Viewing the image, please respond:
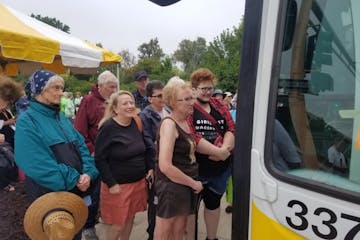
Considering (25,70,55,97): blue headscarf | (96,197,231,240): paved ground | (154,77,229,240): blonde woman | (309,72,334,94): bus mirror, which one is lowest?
(96,197,231,240): paved ground

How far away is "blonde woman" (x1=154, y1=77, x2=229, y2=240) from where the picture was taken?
2309 millimetres

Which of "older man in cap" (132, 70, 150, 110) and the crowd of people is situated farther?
"older man in cap" (132, 70, 150, 110)

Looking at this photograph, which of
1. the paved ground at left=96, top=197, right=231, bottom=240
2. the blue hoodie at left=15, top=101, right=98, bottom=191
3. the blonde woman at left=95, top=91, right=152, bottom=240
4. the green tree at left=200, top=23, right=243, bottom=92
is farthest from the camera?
the green tree at left=200, top=23, right=243, bottom=92

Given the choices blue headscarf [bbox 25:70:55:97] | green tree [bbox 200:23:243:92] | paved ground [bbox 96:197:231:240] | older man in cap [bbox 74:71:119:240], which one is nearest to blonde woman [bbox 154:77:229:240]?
blue headscarf [bbox 25:70:55:97]

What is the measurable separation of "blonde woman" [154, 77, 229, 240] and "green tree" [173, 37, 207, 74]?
62697mm

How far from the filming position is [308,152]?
1.18m

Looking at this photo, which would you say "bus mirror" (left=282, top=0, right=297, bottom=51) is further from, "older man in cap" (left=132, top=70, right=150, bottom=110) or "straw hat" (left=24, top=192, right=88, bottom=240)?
"older man in cap" (left=132, top=70, right=150, bottom=110)

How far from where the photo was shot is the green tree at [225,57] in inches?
798

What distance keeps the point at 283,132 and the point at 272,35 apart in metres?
0.34

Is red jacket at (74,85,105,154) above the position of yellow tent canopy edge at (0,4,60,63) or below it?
below

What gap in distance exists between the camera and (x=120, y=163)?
2881 millimetres

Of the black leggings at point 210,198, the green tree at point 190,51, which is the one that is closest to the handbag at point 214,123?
the black leggings at point 210,198

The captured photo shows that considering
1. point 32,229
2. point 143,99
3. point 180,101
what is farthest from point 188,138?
point 143,99

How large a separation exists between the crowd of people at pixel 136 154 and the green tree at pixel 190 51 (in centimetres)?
6220
